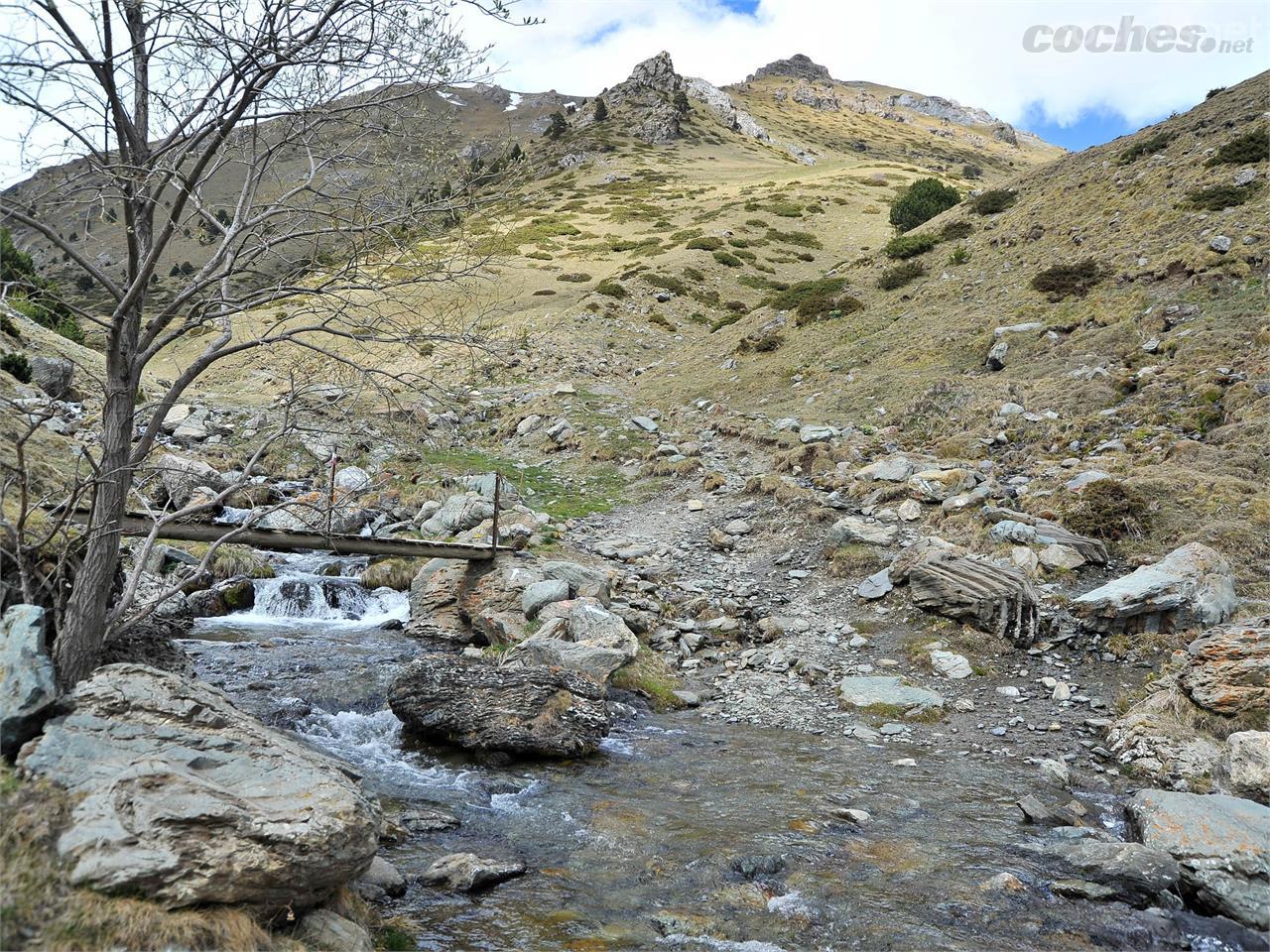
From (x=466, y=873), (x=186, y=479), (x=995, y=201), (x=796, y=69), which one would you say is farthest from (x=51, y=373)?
(x=796, y=69)

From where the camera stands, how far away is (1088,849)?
6.30 m

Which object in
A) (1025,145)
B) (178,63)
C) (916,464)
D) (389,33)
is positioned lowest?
(916,464)

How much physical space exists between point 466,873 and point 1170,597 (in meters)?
9.48

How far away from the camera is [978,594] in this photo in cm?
1123

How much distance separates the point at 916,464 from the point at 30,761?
51.4 ft

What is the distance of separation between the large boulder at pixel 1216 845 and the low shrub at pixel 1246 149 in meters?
24.5

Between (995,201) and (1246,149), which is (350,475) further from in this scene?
(1246,149)

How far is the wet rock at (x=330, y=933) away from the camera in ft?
14.6

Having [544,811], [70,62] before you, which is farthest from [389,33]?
[544,811]

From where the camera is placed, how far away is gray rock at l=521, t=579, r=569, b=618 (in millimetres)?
12922

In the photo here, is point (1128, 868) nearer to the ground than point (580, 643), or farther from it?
nearer to the ground

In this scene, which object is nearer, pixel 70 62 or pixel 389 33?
pixel 70 62

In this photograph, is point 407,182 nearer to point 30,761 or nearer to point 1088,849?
point 30,761

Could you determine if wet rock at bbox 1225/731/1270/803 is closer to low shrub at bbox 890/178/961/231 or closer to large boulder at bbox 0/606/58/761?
large boulder at bbox 0/606/58/761
